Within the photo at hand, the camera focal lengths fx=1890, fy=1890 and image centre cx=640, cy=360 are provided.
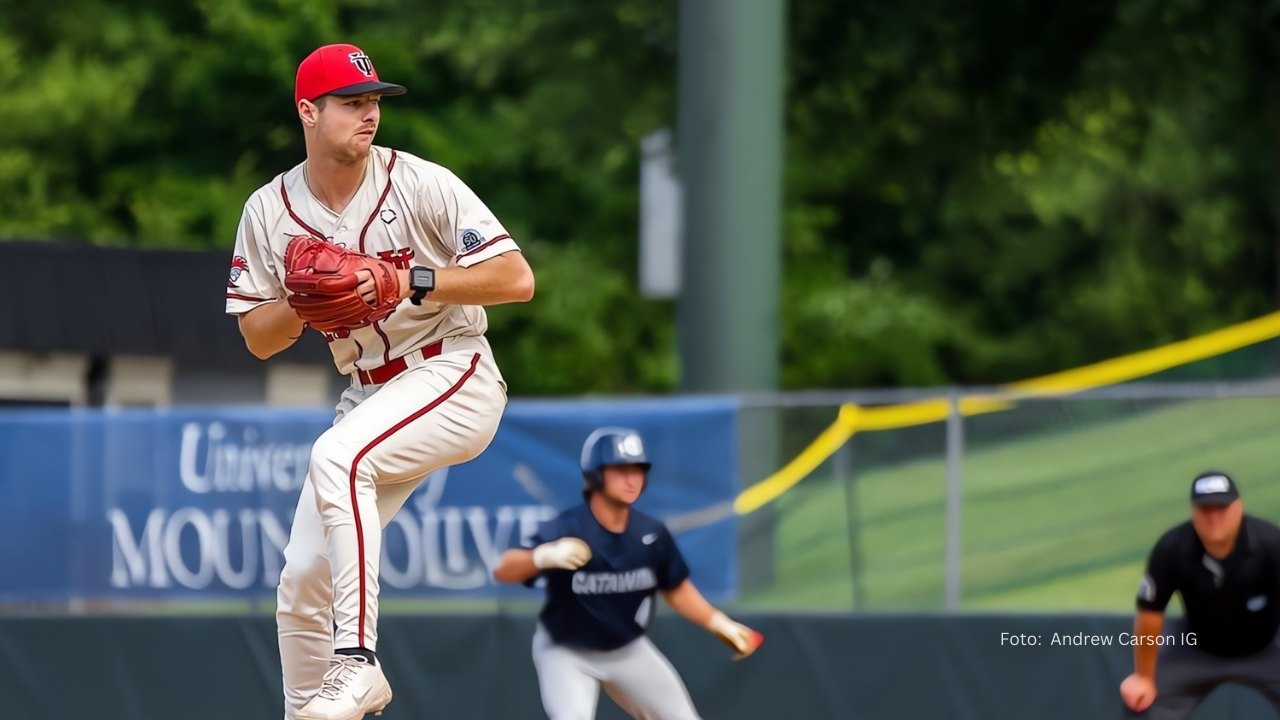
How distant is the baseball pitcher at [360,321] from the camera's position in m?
5.73

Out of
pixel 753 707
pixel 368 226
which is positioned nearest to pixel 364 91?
pixel 368 226

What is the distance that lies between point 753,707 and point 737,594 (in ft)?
2.33

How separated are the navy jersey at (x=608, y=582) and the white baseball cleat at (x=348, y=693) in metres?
3.14

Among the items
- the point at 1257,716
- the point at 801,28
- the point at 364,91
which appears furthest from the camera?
the point at 801,28

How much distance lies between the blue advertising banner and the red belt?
5.01 metres

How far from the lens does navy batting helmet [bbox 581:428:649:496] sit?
869cm

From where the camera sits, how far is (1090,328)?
2909 cm

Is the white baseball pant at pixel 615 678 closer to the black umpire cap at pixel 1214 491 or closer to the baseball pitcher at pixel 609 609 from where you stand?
the baseball pitcher at pixel 609 609

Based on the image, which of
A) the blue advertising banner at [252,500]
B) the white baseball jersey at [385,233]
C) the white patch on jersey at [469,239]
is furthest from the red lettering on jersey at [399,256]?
the blue advertising banner at [252,500]

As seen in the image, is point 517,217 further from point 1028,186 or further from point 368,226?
point 368,226

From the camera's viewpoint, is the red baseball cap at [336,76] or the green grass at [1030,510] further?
the green grass at [1030,510]

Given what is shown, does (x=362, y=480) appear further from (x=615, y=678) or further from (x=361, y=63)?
(x=615, y=678)

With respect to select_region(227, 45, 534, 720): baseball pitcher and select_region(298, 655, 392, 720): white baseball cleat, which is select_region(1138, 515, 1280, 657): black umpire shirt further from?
select_region(298, 655, 392, 720): white baseball cleat

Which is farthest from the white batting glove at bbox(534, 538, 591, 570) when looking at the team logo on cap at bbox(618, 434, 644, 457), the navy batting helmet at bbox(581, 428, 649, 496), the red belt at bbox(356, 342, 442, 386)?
the red belt at bbox(356, 342, 442, 386)
